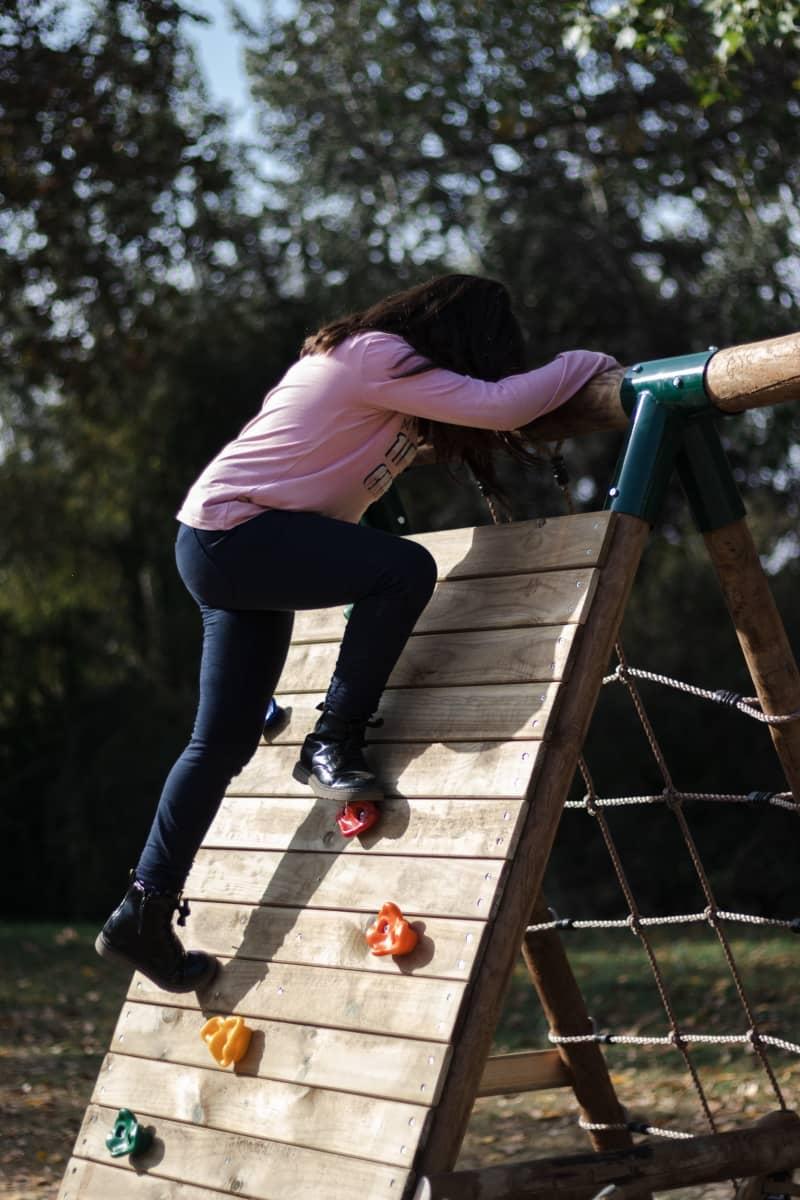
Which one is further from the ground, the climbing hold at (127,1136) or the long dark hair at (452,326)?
the long dark hair at (452,326)

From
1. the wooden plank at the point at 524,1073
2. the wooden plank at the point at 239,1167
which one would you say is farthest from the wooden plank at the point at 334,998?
the wooden plank at the point at 524,1073

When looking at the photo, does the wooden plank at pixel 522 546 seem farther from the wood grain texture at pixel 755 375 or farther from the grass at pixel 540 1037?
the grass at pixel 540 1037

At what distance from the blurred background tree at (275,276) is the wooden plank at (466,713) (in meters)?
6.44

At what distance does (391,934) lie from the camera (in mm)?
2900

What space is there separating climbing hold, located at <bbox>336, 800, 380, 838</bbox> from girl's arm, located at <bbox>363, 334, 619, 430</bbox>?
0.86 metres

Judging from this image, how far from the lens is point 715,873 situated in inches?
485

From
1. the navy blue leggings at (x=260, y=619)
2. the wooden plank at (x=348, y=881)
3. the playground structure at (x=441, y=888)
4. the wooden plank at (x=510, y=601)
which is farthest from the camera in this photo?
the navy blue leggings at (x=260, y=619)

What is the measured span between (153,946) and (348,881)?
1.61 ft

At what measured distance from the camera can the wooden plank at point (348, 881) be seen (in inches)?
113

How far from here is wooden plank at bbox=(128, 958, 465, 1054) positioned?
277 cm

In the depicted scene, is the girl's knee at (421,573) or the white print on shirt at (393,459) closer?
the girl's knee at (421,573)

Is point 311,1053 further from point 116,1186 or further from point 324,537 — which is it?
point 324,537

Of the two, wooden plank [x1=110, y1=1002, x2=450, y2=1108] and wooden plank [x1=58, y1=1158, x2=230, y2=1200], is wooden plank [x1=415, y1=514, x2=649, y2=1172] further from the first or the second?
wooden plank [x1=58, y1=1158, x2=230, y2=1200]

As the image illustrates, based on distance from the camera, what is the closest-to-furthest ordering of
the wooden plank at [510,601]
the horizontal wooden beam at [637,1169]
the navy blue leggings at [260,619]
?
the horizontal wooden beam at [637,1169], the wooden plank at [510,601], the navy blue leggings at [260,619]
